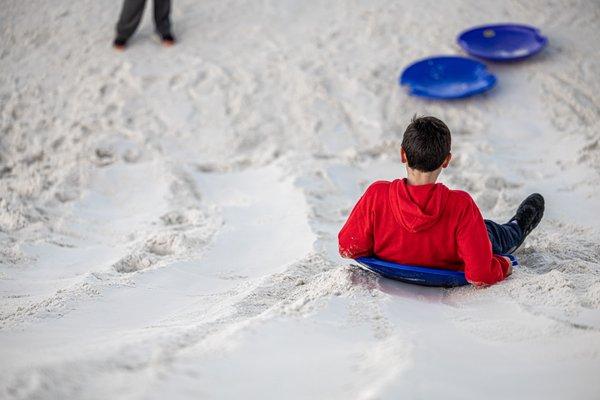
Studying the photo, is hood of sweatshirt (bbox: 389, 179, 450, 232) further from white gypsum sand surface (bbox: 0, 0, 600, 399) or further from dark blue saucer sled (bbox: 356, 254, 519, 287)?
white gypsum sand surface (bbox: 0, 0, 600, 399)

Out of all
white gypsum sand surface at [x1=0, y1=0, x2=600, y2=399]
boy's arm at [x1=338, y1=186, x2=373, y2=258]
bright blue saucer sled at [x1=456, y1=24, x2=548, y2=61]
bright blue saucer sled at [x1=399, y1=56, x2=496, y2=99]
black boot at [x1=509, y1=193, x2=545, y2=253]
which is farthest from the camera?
bright blue saucer sled at [x1=456, y1=24, x2=548, y2=61]

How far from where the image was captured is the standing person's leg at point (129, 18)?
15.4 ft

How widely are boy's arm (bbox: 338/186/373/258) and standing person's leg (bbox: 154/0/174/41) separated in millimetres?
3385

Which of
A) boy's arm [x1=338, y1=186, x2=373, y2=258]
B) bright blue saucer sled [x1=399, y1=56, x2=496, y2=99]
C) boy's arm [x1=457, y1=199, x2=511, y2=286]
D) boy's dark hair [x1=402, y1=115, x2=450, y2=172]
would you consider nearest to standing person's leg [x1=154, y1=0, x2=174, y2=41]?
bright blue saucer sled [x1=399, y1=56, x2=496, y2=99]

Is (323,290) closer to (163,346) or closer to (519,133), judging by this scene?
(163,346)

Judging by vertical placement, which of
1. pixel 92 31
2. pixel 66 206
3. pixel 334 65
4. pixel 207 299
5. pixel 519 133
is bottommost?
pixel 207 299

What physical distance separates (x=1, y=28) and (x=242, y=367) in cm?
484

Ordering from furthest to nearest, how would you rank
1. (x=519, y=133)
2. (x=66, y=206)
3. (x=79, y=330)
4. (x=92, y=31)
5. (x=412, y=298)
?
(x=92, y=31) < (x=519, y=133) < (x=66, y=206) < (x=412, y=298) < (x=79, y=330)

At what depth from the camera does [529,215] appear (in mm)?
2621

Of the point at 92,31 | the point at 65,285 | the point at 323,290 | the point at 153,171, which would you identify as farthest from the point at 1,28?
the point at 323,290

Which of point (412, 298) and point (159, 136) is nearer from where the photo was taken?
point (412, 298)

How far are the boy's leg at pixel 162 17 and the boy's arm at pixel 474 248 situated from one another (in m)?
3.71

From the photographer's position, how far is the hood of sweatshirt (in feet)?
6.35

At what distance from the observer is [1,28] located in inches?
198
